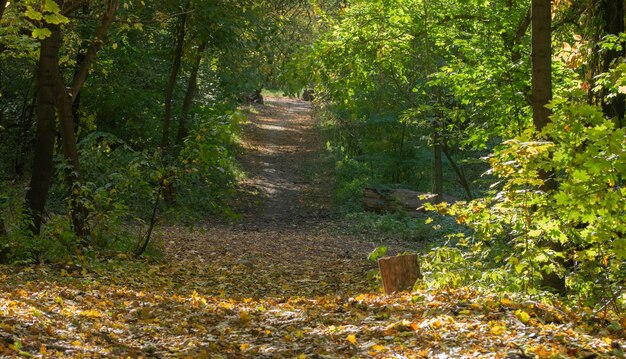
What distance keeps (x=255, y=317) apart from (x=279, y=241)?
8588 mm

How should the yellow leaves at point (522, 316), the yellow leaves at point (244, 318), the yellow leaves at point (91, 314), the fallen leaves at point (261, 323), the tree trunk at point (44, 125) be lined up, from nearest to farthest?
the fallen leaves at point (261, 323) < the yellow leaves at point (522, 316) < the yellow leaves at point (91, 314) < the yellow leaves at point (244, 318) < the tree trunk at point (44, 125)

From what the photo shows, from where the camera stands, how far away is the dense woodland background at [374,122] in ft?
21.2

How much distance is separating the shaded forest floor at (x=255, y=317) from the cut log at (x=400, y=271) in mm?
317

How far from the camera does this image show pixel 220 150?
10023 millimetres

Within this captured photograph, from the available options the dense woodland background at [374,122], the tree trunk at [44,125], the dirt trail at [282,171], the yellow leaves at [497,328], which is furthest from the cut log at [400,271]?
the tree trunk at [44,125]

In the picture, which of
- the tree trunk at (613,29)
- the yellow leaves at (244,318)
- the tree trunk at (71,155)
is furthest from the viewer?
the tree trunk at (71,155)

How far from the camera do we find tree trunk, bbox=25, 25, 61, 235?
9938mm

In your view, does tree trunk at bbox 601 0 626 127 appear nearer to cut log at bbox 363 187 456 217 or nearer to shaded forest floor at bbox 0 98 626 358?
shaded forest floor at bbox 0 98 626 358

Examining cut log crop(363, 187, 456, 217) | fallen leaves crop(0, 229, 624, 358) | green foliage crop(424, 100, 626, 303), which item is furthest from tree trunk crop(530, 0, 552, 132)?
cut log crop(363, 187, 456, 217)

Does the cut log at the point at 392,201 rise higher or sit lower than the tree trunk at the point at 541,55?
lower

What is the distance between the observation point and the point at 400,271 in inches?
346

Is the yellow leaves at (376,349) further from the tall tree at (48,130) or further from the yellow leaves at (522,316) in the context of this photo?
the tall tree at (48,130)

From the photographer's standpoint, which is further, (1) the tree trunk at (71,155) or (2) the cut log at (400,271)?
(1) the tree trunk at (71,155)

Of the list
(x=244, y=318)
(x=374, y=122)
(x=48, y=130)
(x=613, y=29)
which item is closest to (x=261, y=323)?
(x=244, y=318)
